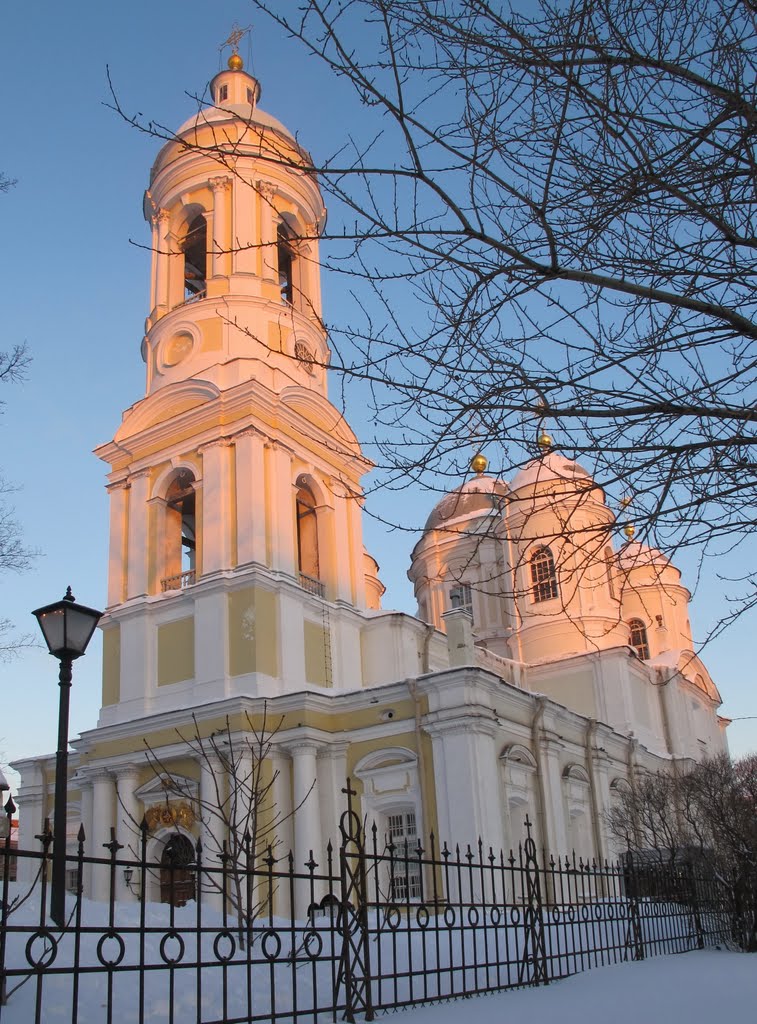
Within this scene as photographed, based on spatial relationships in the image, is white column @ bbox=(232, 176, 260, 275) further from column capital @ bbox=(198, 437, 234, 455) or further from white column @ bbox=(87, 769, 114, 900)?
white column @ bbox=(87, 769, 114, 900)

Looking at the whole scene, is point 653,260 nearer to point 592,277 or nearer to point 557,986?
point 592,277

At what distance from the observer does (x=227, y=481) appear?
879 inches

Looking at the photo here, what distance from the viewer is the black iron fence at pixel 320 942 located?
509 cm

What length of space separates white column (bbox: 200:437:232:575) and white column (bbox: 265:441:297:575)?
88cm

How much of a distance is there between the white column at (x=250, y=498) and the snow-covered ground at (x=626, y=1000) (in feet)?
44.5

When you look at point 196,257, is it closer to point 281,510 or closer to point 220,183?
point 220,183

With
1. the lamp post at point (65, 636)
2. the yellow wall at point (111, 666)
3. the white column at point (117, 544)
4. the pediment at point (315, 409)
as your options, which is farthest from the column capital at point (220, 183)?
the lamp post at point (65, 636)

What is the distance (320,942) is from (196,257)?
23581 millimetres

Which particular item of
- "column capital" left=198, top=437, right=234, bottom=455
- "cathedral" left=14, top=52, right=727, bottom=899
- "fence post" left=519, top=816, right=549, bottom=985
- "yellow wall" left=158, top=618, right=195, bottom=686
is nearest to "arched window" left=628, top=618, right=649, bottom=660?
"cathedral" left=14, top=52, right=727, bottom=899

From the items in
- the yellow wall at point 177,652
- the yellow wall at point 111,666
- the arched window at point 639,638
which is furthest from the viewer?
the arched window at point 639,638

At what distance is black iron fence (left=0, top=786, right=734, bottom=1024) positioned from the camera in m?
5.09

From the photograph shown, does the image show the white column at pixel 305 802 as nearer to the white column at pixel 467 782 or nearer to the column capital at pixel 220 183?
the white column at pixel 467 782

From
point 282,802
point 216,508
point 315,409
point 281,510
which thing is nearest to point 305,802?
point 282,802

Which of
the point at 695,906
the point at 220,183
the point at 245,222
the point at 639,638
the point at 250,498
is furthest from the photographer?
the point at 639,638
